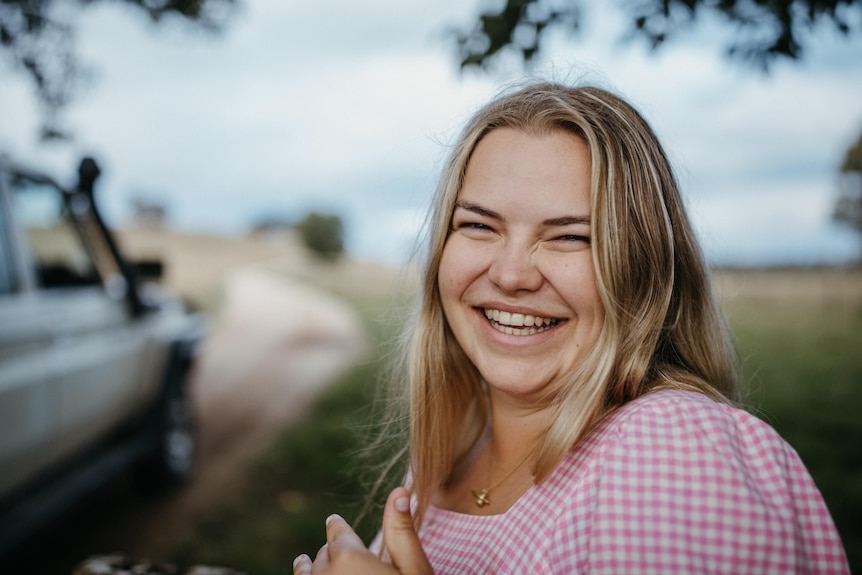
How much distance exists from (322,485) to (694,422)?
15.1 ft

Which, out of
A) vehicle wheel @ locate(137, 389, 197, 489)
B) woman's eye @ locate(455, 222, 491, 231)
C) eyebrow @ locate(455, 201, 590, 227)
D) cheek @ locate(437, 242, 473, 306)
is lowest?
vehicle wheel @ locate(137, 389, 197, 489)

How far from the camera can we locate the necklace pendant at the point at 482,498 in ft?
5.25

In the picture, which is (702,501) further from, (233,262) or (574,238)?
(233,262)

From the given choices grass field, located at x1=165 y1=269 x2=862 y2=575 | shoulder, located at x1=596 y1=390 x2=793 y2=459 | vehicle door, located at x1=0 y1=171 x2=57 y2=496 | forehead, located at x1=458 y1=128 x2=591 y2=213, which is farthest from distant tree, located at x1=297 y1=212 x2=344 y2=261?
shoulder, located at x1=596 y1=390 x2=793 y2=459

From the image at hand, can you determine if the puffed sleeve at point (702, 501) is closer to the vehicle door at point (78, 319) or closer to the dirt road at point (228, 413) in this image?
the vehicle door at point (78, 319)

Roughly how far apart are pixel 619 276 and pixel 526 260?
185 millimetres

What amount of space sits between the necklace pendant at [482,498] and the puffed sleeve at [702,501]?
472 mm

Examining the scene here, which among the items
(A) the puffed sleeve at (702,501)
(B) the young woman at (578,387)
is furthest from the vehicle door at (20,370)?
(A) the puffed sleeve at (702,501)

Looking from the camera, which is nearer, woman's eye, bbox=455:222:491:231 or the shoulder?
the shoulder

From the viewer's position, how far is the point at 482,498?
162 cm

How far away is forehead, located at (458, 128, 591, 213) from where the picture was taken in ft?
4.80

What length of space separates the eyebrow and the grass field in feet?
1.99

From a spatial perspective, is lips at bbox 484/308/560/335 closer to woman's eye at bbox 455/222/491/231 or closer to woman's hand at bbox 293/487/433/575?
woman's eye at bbox 455/222/491/231

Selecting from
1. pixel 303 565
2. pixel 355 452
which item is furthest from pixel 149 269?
pixel 303 565
